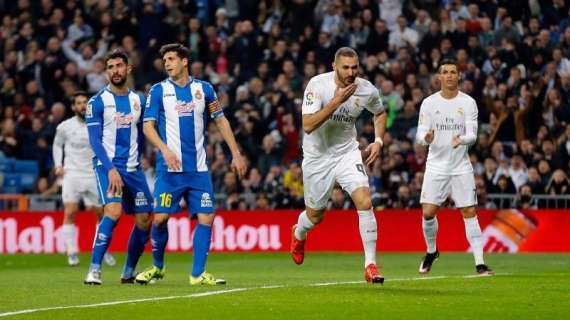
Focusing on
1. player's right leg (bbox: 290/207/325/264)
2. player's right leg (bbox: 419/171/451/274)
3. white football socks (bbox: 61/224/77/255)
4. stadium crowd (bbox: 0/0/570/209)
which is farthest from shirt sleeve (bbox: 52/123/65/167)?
player's right leg (bbox: 290/207/325/264)

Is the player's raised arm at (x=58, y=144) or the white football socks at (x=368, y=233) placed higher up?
the player's raised arm at (x=58, y=144)

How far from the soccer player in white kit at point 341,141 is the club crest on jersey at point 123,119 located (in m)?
2.04

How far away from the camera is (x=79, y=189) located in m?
21.5

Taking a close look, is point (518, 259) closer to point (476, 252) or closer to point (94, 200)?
point (476, 252)

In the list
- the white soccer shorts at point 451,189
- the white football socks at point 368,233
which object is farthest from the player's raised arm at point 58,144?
the white football socks at point 368,233

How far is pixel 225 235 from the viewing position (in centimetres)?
2553

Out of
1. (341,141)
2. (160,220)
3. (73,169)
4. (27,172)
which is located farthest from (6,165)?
(341,141)

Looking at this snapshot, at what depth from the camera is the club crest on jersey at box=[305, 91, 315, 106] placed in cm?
1302

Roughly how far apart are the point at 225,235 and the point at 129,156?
11213mm

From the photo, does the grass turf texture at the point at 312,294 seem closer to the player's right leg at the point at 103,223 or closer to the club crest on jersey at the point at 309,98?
the player's right leg at the point at 103,223

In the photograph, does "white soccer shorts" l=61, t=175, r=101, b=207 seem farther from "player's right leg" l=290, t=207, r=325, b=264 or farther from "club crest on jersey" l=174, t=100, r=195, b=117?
"club crest on jersey" l=174, t=100, r=195, b=117

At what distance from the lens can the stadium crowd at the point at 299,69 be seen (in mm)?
25531

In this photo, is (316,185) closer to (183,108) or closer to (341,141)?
(341,141)

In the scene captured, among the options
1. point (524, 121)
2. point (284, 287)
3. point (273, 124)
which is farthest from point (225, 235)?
point (284, 287)
